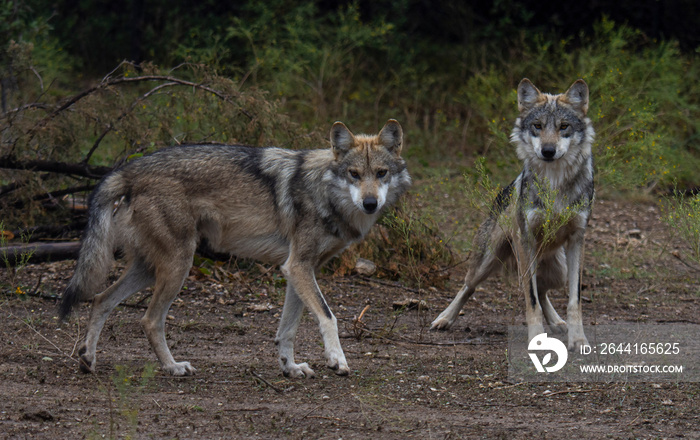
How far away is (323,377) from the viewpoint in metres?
5.18

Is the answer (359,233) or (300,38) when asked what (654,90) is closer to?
(300,38)

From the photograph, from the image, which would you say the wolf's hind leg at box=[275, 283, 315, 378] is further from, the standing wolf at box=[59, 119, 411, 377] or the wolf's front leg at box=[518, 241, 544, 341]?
the wolf's front leg at box=[518, 241, 544, 341]

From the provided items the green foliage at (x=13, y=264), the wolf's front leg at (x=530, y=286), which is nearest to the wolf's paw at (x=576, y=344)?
the wolf's front leg at (x=530, y=286)

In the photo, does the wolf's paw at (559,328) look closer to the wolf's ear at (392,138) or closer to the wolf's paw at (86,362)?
the wolf's ear at (392,138)

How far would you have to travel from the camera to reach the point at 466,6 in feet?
50.5

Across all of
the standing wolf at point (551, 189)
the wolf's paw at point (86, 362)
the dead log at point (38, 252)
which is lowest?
the dead log at point (38, 252)

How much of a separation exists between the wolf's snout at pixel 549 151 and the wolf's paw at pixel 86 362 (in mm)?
3579

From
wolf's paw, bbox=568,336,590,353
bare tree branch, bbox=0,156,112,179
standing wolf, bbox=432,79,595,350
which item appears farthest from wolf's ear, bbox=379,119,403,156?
bare tree branch, bbox=0,156,112,179

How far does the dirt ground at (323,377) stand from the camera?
13.5 ft

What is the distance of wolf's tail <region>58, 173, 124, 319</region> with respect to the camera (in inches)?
197

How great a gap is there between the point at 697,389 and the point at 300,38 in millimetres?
Result: 10047

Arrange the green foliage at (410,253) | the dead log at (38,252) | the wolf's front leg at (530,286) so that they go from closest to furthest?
1. the wolf's front leg at (530,286)
2. the dead log at (38,252)
3. the green foliage at (410,253)

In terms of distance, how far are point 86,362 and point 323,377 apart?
157 centimetres

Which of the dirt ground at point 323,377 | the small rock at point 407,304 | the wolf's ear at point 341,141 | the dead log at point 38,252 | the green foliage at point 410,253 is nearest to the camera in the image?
the dirt ground at point 323,377
